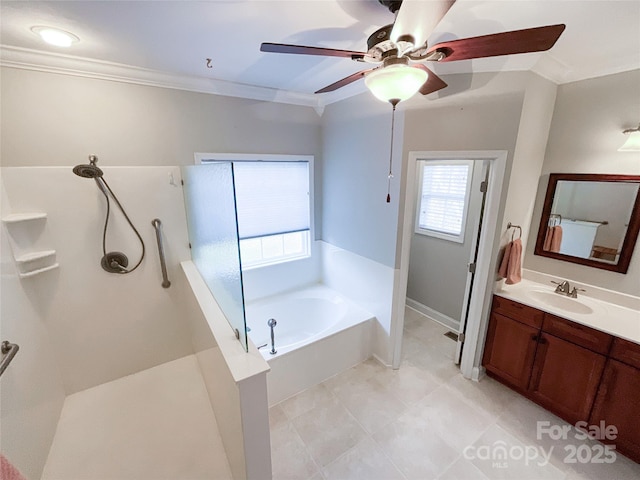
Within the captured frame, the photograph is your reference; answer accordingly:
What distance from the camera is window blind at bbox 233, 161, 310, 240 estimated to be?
108 inches

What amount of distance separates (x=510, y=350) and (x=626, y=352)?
675 millimetres

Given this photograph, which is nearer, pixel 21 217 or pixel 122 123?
pixel 21 217

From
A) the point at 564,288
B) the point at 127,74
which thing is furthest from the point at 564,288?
the point at 127,74

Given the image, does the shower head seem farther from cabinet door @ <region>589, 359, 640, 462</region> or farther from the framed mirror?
cabinet door @ <region>589, 359, 640, 462</region>

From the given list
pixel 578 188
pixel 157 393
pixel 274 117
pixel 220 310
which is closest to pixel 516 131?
pixel 578 188

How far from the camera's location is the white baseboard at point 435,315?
3225 millimetres

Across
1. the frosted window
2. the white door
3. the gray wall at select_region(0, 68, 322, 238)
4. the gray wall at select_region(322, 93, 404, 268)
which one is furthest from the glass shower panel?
the frosted window

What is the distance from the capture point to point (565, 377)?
193 cm

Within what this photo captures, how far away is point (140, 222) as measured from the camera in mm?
2016

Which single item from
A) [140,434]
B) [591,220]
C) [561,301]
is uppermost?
[591,220]

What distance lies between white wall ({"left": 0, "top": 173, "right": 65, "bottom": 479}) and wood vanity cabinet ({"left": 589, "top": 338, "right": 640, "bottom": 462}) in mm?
3330

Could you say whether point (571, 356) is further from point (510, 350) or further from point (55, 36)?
point (55, 36)

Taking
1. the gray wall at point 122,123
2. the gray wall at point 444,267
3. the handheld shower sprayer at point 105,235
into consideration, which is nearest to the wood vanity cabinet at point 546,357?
the gray wall at point 444,267

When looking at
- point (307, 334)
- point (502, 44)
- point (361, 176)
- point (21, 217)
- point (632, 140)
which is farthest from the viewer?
point (307, 334)
